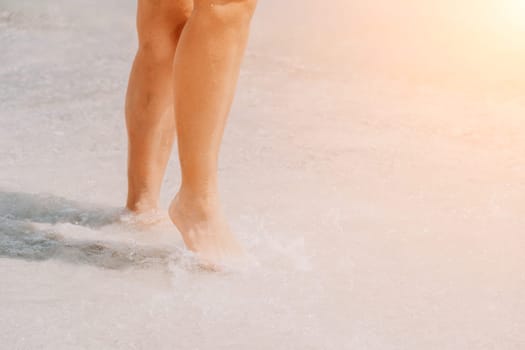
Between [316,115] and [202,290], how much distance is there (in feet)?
3.64

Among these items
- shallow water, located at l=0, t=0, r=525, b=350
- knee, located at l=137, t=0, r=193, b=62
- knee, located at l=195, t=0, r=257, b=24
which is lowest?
shallow water, located at l=0, t=0, r=525, b=350

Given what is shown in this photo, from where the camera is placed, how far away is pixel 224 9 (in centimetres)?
145

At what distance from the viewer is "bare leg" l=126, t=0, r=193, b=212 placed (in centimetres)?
163

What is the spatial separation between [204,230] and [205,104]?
0.20 meters

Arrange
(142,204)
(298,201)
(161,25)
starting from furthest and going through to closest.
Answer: (298,201)
(142,204)
(161,25)

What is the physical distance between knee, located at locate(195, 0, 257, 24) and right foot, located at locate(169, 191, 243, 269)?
0.29 metres

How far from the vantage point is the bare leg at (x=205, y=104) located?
4.80ft

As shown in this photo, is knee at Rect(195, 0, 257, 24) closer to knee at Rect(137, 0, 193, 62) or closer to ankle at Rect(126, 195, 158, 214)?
knee at Rect(137, 0, 193, 62)

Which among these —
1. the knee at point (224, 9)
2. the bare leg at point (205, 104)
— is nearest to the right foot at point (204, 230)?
the bare leg at point (205, 104)

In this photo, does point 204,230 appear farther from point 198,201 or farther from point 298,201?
point 298,201

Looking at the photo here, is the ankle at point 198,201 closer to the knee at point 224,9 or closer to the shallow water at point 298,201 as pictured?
the shallow water at point 298,201

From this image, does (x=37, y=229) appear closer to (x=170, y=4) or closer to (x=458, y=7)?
(x=170, y=4)

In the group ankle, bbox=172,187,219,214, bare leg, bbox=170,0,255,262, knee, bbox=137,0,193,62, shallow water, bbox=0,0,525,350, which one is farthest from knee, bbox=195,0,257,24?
shallow water, bbox=0,0,525,350

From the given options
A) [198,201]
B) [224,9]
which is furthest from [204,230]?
[224,9]
